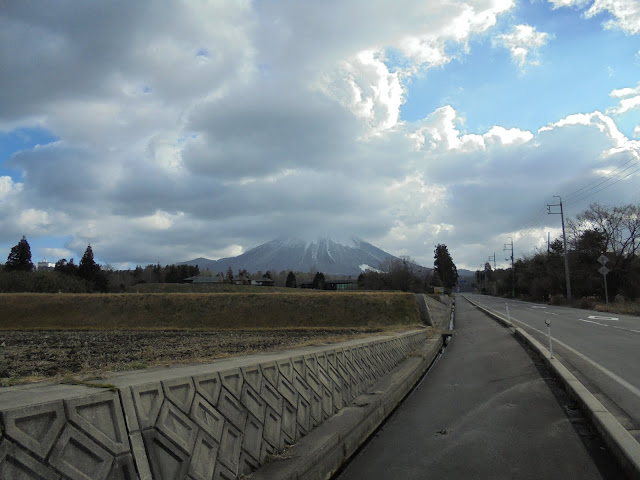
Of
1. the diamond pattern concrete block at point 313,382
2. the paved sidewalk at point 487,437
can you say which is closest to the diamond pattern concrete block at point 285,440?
the paved sidewalk at point 487,437

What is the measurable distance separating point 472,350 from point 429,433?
1137cm

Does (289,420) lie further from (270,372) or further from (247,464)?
(247,464)

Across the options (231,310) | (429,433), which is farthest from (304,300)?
(429,433)

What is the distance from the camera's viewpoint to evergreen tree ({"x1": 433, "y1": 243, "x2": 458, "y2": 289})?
137 m

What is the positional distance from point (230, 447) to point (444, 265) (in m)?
140

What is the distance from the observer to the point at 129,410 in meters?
3.36

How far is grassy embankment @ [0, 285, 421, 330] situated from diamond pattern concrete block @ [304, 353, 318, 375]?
3239cm

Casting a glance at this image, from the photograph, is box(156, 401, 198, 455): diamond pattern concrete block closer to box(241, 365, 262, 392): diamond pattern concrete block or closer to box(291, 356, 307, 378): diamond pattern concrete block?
box(241, 365, 262, 392): diamond pattern concrete block

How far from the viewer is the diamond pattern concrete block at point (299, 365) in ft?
20.0

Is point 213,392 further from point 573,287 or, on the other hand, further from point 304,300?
point 573,287

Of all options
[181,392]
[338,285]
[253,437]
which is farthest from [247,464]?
[338,285]

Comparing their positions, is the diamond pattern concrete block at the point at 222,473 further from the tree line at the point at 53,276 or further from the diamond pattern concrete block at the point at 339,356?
the tree line at the point at 53,276

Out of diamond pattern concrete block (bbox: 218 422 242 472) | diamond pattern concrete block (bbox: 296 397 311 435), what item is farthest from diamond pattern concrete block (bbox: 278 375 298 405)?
diamond pattern concrete block (bbox: 218 422 242 472)

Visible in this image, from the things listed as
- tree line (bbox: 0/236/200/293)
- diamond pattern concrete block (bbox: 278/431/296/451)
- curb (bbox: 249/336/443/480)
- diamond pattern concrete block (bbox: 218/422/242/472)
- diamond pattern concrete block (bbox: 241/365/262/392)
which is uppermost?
tree line (bbox: 0/236/200/293)
